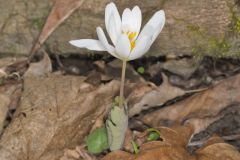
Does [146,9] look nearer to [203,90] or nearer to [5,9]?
[203,90]

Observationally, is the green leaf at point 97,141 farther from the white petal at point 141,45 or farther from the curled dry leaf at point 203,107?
the white petal at point 141,45

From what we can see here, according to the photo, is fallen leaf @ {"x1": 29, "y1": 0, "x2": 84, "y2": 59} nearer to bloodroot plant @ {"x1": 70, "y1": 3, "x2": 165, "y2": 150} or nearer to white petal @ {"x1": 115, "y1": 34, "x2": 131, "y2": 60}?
bloodroot plant @ {"x1": 70, "y1": 3, "x2": 165, "y2": 150}

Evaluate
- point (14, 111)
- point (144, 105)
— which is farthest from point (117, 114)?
point (14, 111)

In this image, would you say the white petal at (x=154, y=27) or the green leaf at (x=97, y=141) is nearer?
the white petal at (x=154, y=27)

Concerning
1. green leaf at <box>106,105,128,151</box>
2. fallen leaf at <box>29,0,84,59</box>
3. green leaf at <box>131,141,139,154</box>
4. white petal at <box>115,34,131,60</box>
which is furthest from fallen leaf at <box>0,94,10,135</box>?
white petal at <box>115,34,131,60</box>

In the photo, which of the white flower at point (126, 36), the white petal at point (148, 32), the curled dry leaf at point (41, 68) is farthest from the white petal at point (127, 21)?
the curled dry leaf at point (41, 68)

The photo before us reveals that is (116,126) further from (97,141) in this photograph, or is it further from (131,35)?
(131,35)
